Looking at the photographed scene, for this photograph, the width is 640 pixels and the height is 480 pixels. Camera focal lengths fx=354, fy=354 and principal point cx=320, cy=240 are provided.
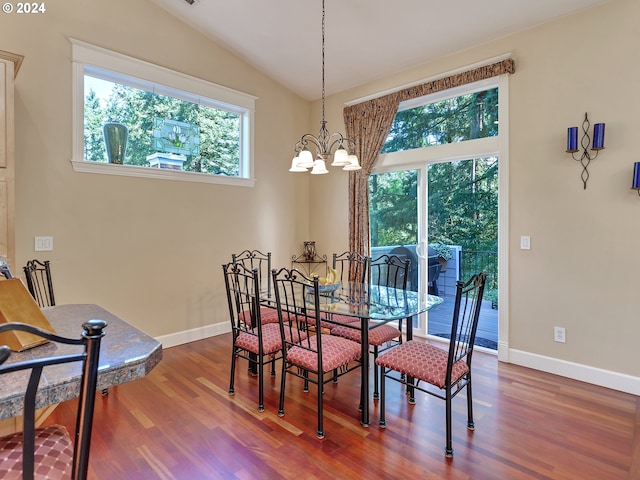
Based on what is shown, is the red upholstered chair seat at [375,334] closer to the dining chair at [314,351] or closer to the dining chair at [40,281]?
the dining chair at [314,351]

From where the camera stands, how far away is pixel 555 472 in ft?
6.18

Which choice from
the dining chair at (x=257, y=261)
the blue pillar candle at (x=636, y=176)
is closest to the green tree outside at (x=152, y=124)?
the dining chair at (x=257, y=261)

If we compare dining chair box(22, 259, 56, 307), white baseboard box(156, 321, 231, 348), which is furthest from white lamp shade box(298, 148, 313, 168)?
white baseboard box(156, 321, 231, 348)

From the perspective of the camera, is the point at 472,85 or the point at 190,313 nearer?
the point at 472,85

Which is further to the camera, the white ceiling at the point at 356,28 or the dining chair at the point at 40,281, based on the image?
the white ceiling at the point at 356,28

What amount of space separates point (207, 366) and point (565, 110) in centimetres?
392

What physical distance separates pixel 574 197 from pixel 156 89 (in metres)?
4.16

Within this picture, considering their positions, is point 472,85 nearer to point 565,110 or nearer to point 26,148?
point 565,110

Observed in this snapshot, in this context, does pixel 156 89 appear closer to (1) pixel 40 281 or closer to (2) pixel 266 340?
(1) pixel 40 281

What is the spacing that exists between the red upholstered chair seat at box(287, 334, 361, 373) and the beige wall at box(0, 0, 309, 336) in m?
1.98

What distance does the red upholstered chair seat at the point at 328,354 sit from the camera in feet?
7.60

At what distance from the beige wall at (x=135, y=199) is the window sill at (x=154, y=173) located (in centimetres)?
6

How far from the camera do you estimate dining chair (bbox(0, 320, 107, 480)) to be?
31.1 inches

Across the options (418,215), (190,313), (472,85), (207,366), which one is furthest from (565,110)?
(190,313)
